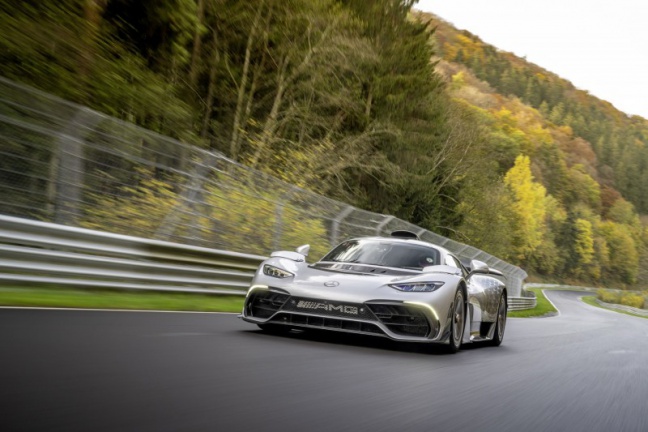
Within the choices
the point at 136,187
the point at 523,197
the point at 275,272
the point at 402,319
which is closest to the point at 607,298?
the point at 523,197

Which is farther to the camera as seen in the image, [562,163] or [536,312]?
[562,163]

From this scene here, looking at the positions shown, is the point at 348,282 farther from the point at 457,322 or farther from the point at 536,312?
the point at 536,312

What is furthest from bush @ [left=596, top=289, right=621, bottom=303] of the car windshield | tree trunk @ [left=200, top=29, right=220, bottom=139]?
the car windshield

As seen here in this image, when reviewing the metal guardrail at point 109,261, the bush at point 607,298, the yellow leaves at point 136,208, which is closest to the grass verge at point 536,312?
the metal guardrail at point 109,261

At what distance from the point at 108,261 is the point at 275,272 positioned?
9.86ft

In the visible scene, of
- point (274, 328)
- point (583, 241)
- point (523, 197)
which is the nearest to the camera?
point (274, 328)

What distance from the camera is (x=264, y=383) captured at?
15.5ft

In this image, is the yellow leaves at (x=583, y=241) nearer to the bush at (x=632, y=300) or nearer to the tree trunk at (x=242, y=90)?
the bush at (x=632, y=300)

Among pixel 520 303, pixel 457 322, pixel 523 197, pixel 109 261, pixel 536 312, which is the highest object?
pixel 523 197

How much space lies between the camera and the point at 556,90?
162 meters

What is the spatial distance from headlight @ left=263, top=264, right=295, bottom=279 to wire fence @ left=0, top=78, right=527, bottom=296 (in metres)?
3.01

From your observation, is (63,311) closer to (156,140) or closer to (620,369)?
(156,140)

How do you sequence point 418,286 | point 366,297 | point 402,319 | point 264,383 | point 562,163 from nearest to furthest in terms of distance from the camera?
point 264,383
point 366,297
point 402,319
point 418,286
point 562,163

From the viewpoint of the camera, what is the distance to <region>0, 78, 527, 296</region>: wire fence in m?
8.73
